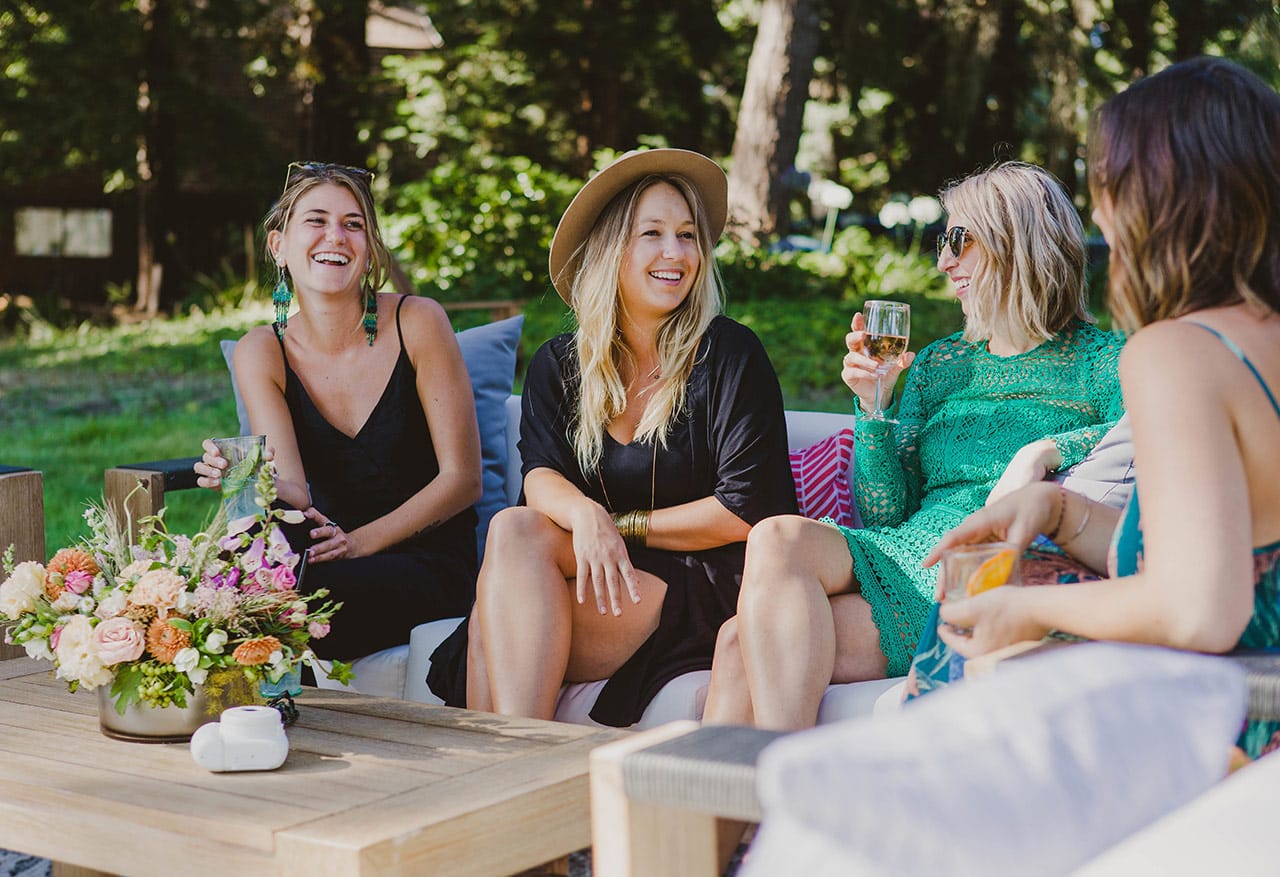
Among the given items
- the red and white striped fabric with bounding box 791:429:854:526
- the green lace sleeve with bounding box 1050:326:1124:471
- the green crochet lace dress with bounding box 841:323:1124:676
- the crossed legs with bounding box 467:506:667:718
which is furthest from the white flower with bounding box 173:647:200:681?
the green lace sleeve with bounding box 1050:326:1124:471

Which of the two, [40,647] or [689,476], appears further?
[689,476]

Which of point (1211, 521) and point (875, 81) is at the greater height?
point (875, 81)

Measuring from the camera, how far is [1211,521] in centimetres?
149

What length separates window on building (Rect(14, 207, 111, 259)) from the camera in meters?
17.9

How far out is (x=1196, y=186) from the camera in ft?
5.31

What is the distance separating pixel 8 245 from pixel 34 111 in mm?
4613

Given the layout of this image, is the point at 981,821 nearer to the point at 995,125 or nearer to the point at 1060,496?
the point at 1060,496

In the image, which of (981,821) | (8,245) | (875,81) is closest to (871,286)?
(875,81)

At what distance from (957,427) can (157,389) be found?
7.34 m

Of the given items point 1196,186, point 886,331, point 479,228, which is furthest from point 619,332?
point 479,228

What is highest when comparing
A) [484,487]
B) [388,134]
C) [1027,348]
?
[388,134]

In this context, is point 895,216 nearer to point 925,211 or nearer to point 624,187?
point 925,211

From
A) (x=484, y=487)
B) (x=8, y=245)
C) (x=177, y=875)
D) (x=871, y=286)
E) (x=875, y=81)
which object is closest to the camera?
(x=177, y=875)

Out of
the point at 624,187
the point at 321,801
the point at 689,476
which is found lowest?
the point at 321,801
